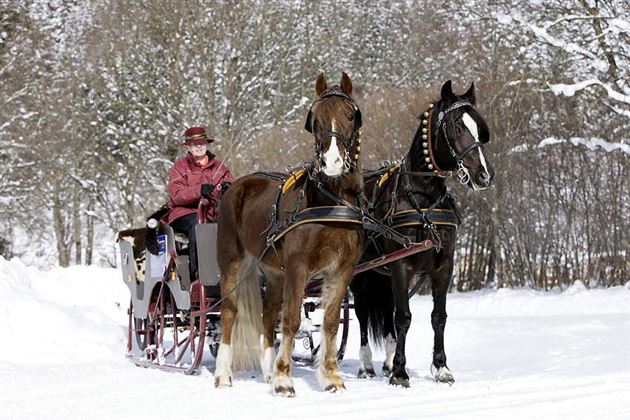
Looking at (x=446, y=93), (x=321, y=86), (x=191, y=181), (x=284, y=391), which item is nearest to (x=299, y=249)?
(x=284, y=391)

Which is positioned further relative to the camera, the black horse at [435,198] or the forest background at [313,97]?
the forest background at [313,97]

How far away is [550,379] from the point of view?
668 centimetres

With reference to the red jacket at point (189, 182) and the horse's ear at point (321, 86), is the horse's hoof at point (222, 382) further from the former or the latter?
the horse's ear at point (321, 86)

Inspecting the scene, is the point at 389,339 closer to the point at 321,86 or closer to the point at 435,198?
the point at 435,198

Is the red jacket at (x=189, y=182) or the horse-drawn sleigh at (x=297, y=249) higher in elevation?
the red jacket at (x=189, y=182)

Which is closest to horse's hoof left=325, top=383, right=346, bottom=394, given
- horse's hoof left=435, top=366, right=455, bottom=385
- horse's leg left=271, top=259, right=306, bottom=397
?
horse's leg left=271, top=259, right=306, bottom=397

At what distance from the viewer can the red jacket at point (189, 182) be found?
27.6 ft

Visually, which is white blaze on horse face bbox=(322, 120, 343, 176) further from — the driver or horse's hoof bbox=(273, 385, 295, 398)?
the driver

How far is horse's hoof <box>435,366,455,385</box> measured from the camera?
6.90 meters

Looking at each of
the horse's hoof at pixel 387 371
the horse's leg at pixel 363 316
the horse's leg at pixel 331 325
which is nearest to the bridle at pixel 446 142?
the horse's leg at pixel 331 325

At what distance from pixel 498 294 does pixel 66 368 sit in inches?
353

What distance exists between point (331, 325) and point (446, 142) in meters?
1.58

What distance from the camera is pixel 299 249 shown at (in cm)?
641

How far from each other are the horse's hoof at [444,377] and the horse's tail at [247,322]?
4.98 ft
